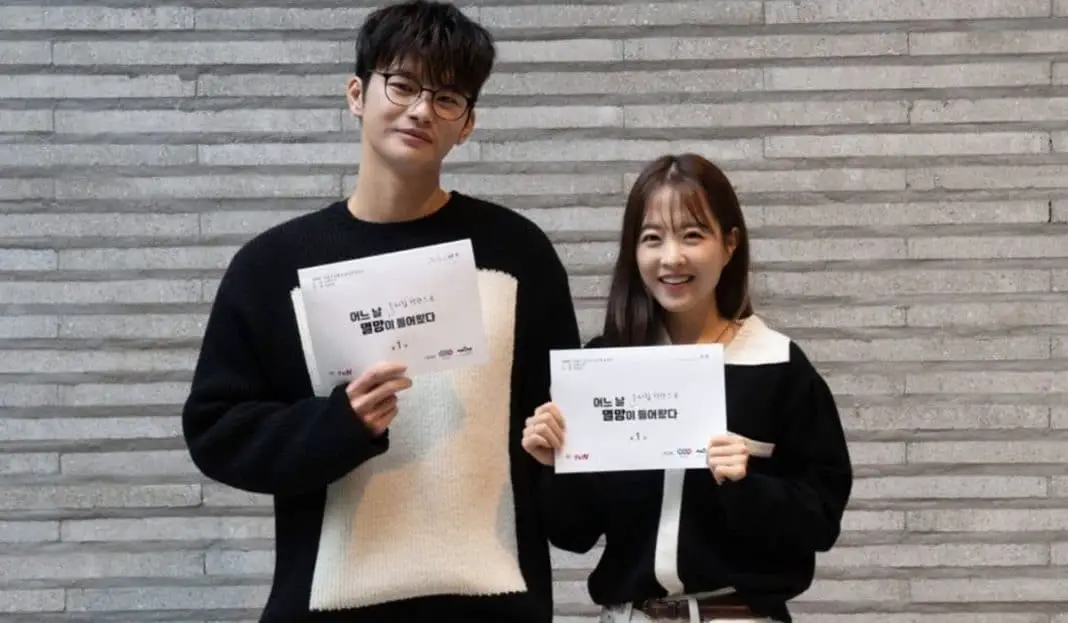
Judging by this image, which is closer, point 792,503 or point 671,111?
point 792,503

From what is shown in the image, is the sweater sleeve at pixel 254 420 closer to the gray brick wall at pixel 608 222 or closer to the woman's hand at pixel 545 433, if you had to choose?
the woman's hand at pixel 545 433

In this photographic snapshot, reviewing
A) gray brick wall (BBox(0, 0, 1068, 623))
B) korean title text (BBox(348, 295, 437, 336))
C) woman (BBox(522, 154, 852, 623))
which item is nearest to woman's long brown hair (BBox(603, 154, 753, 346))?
woman (BBox(522, 154, 852, 623))

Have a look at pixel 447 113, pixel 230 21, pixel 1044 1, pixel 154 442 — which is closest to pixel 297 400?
pixel 447 113

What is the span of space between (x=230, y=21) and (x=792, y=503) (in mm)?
1920

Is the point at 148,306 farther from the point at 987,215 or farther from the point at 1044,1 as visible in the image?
the point at 1044,1

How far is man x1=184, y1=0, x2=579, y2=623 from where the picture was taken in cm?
160

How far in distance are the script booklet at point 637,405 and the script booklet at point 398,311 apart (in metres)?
0.15

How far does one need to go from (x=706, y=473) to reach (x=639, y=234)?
0.37 metres

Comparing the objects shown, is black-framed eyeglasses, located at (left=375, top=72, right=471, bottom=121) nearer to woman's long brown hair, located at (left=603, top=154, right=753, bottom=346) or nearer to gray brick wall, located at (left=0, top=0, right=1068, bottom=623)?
woman's long brown hair, located at (left=603, top=154, right=753, bottom=346)

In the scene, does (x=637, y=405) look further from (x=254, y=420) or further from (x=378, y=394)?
(x=254, y=420)

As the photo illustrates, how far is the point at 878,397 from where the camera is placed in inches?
109

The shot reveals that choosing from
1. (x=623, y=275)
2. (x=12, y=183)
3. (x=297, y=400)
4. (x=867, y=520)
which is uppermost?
(x=12, y=183)

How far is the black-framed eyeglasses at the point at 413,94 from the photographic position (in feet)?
5.35

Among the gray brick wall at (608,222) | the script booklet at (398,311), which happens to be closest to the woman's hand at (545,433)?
the script booklet at (398,311)
